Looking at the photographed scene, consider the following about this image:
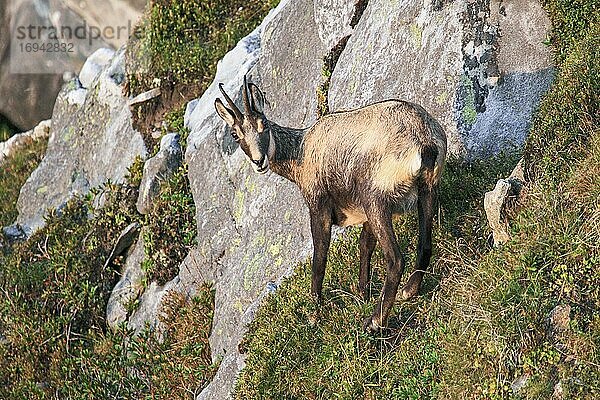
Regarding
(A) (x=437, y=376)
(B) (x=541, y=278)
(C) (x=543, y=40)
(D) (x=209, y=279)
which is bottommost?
(D) (x=209, y=279)

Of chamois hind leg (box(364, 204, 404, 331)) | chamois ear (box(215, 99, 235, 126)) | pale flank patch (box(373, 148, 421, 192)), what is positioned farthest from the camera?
chamois ear (box(215, 99, 235, 126))

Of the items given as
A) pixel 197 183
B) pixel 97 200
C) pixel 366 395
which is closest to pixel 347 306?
pixel 366 395

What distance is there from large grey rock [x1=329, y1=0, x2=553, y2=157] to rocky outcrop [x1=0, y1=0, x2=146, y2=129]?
742 inches

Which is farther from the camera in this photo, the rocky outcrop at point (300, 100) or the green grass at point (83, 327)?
the green grass at point (83, 327)

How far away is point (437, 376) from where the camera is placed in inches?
306

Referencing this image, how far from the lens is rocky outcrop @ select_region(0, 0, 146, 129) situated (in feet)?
94.3

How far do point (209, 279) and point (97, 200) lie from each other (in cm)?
407

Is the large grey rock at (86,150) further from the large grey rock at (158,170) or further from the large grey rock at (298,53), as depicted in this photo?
the large grey rock at (298,53)

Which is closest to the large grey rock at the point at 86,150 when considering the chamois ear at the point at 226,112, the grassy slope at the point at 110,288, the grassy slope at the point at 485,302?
the grassy slope at the point at 110,288

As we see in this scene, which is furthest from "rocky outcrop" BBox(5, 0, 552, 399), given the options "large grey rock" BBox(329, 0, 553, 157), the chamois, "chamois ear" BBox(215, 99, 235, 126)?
"chamois ear" BBox(215, 99, 235, 126)

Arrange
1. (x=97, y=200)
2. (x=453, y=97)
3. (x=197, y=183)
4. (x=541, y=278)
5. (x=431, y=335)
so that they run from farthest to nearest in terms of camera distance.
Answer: (x=97, y=200), (x=197, y=183), (x=453, y=97), (x=431, y=335), (x=541, y=278)

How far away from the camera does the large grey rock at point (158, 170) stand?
14.4 m

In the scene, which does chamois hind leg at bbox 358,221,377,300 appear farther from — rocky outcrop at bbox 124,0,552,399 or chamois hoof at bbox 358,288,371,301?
rocky outcrop at bbox 124,0,552,399

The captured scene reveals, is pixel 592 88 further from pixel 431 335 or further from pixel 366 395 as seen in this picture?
pixel 366 395
